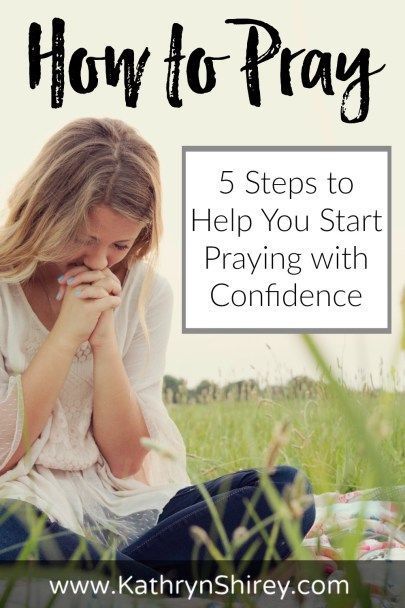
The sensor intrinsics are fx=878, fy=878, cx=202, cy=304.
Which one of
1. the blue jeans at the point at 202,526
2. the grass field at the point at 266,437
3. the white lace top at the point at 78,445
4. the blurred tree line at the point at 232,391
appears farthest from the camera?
the blurred tree line at the point at 232,391

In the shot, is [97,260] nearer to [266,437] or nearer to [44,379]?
[44,379]

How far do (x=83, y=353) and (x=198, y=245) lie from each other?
1334 millimetres

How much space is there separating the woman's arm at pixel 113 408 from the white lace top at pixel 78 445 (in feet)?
0.13

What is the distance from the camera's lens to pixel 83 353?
2057mm

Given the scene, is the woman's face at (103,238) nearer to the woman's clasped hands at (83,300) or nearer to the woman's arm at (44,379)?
the woman's clasped hands at (83,300)

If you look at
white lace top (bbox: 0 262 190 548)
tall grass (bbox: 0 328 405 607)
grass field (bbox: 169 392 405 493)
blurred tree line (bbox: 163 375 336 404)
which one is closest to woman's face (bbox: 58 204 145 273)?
white lace top (bbox: 0 262 190 548)

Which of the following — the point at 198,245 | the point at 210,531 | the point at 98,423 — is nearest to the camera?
the point at 210,531

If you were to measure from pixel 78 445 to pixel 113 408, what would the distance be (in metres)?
0.13

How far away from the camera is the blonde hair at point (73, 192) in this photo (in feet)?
6.05

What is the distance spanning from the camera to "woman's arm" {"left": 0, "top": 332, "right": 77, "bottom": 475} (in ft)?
5.98

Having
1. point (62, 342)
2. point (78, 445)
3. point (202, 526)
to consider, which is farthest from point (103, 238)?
point (202, 526)

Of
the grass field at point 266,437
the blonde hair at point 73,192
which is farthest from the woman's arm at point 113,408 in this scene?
the grass field at point 266,437

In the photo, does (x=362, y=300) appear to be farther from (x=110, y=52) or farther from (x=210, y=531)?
(x=210, y=531)

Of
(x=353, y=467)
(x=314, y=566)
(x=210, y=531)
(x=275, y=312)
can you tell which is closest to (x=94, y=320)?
(x=210, y=531)
